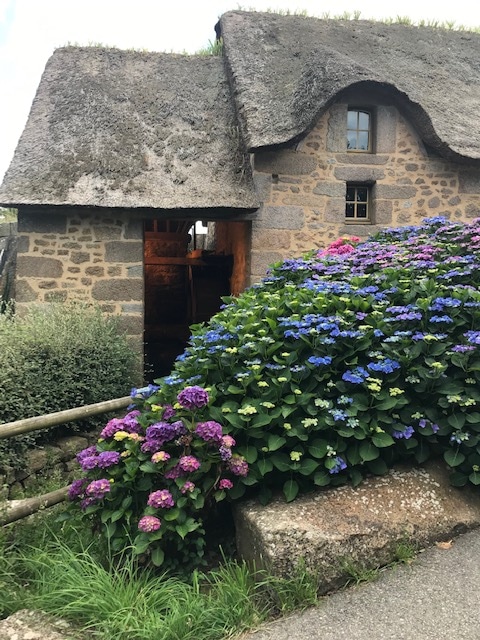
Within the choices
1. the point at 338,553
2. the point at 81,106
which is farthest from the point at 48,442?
the point at 81,106

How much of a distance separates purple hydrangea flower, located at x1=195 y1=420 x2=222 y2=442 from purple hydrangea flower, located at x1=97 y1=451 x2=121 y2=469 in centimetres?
49

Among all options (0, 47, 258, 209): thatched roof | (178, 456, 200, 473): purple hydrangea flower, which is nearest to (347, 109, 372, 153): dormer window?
(0, 47, 258, 209): thatched roof

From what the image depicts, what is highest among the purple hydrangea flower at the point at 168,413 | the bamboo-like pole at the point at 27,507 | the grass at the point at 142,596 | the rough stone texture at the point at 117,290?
the rough stone texture at the point at 117,290

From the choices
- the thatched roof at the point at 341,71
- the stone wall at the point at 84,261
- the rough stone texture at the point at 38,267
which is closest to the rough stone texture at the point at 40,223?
the stone wall at the point at 84,261

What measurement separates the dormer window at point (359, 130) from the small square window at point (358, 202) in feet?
1.70

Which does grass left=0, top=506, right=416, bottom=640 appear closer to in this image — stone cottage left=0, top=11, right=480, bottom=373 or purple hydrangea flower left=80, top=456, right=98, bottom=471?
purple hydrangea flower left=80, top=456, right=98, bottom=471

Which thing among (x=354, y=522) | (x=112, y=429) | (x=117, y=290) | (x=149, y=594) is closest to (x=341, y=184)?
(x=117, y=290)

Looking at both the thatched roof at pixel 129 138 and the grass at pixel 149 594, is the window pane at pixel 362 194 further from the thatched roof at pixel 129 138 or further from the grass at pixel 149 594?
the grass at pixel 149 594

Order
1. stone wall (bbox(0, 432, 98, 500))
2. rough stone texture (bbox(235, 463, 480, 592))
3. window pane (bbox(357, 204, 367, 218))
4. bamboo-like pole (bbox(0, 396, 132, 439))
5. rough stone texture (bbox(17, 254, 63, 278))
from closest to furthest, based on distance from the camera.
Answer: rough stone texture (bbox(235, 463, 480, 592)), bamboo-like pole (bbox(0, 396, 132, 439)), stone wall (bbox(0, 432, 98, 500)), rough stone texture (bbox(17, 254, 63, 278)), window pane (bbox(357, 204, 367, 218))

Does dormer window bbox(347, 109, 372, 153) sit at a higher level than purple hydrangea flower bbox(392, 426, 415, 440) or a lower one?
higher

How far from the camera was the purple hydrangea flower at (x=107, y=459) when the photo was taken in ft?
9.02

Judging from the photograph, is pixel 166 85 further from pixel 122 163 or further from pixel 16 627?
pixel 16 627

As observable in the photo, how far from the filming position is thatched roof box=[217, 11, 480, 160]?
641cm

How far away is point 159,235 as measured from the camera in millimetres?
11312
